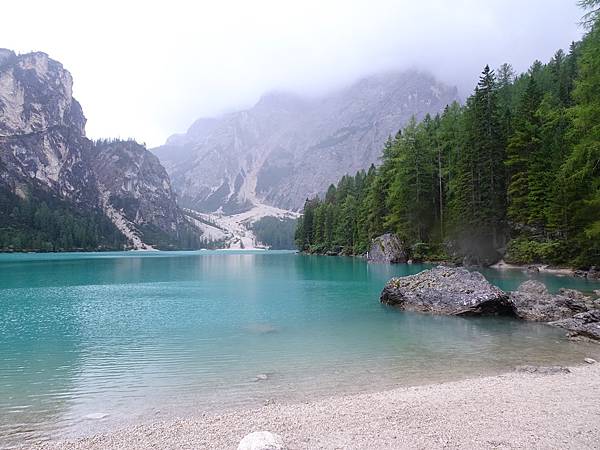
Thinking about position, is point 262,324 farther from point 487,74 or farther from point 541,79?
point 541,79

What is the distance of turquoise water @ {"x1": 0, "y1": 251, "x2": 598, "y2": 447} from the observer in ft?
34.9

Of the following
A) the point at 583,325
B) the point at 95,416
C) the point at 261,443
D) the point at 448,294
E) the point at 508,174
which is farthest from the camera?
the point at 508,174

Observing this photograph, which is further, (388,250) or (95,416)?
(388,250)

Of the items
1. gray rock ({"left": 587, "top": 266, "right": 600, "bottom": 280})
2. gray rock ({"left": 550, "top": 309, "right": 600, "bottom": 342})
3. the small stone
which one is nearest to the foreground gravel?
the small stone

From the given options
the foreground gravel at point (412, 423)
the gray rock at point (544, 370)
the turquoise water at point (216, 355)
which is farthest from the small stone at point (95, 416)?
the gray rock at point (544, 370)

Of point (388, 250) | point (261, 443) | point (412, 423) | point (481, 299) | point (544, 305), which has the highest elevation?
point (388, 250)

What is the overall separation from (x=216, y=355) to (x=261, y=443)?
Result: 367 inches

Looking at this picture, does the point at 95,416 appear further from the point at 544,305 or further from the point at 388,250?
the point at 388,250

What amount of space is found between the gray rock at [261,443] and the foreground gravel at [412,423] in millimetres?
598

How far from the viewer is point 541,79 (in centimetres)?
7012

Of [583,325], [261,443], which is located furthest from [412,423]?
[583,325]

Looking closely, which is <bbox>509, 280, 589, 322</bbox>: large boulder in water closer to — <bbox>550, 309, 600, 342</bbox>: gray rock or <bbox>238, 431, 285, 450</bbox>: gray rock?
<bbox>550, 309, 600, 342</bbox>: gray rock

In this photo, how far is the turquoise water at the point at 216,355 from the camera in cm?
1063

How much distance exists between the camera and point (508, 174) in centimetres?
5388
